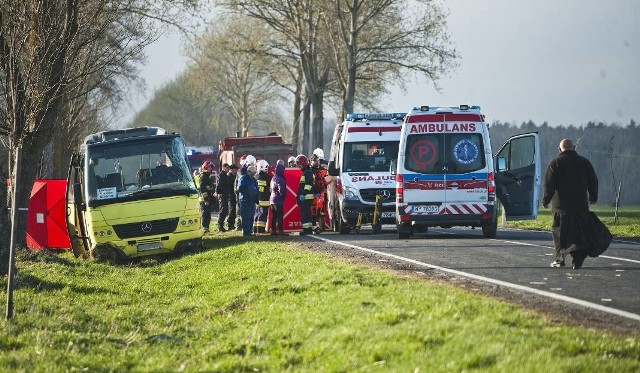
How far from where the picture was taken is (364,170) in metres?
27.2

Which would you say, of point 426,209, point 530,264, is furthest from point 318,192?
point 530,264

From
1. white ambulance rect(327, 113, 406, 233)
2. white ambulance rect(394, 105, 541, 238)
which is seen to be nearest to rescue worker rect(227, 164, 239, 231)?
white ambulance rect(327, 113, 406, 233)

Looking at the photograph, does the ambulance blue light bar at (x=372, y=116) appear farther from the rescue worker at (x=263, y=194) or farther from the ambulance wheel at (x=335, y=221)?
the rescue worker at (x=263, y=194)

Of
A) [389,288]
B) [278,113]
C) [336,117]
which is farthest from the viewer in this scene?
[278,113]

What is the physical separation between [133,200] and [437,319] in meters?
13.0

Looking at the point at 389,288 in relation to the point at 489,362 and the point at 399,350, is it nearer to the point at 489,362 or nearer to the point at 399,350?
the point at 399,350

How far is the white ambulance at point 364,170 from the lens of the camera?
26.8 meters

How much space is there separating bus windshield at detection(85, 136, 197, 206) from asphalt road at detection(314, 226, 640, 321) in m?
3.57

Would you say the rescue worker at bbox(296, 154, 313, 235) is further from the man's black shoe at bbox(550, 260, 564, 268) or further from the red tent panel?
the man's black shoe at bbox(550, 260, 564, 268)

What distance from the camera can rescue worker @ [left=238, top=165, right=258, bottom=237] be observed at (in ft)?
86.5

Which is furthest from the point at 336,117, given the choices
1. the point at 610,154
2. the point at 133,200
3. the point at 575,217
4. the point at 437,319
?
the point at 437,319

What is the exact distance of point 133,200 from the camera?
22.5m

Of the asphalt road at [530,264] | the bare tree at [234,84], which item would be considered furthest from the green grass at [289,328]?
the bare tree at [234,84]

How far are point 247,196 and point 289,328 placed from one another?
49.9 ft
